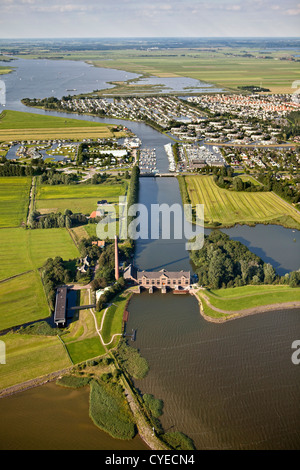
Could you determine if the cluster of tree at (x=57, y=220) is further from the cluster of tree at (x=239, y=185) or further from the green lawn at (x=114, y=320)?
the cluster of tree at (x=239, y=185)

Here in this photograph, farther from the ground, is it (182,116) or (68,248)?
(182,116)

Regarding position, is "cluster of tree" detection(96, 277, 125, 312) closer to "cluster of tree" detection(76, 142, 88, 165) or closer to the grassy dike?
the grassy dike

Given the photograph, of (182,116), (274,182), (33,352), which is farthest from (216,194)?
(182,116)

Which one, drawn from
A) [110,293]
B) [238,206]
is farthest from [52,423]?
[238,206]

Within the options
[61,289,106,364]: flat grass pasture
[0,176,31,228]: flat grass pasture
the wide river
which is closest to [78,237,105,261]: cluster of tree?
the wide river

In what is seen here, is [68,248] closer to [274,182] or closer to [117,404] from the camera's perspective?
[117,404]
